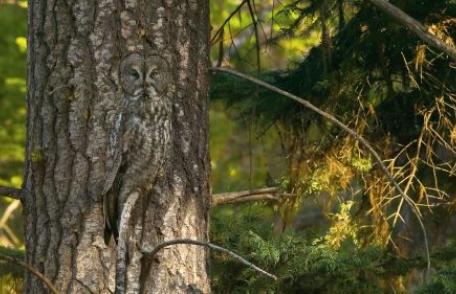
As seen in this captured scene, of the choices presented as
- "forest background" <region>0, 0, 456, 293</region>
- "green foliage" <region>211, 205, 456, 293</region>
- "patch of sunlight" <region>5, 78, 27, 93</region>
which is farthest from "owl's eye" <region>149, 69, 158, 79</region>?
"patch of sunlight" <region>5, 78, 27, 93</region>

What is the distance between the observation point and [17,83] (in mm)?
10383

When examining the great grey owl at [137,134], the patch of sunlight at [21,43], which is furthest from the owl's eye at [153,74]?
the patch of sunlight at [21,43]

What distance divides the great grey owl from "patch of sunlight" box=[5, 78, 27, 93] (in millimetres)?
6872

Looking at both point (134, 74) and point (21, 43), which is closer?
point (134, 74)

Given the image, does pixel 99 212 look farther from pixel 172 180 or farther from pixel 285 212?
pixel 285 212

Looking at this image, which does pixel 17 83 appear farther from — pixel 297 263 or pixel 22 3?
pixel 297 263

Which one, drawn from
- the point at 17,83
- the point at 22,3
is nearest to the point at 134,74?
the point at 17,83

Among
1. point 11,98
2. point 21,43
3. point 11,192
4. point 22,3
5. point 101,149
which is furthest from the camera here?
point 11,98

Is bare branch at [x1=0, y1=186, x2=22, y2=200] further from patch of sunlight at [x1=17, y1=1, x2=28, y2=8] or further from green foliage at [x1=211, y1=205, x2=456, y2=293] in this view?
patch of sunlight at [x1=17, y1=1, x2=28, y2=8]

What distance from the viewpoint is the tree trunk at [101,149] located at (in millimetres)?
3521

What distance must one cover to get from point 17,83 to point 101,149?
710 cm

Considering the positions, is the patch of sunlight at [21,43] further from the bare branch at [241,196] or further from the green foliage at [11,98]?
the bare branch at [241,196]

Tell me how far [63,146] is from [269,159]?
7.34ft

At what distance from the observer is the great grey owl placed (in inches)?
140
